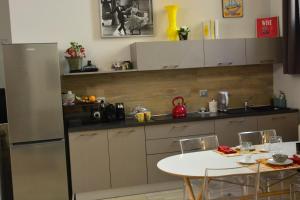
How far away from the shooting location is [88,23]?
15.5ft

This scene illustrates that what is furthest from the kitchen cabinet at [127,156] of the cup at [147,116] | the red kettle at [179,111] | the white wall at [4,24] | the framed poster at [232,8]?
the framed poster at [232,8]

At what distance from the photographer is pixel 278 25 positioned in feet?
16.7

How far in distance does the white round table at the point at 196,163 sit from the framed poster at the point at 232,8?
2.42 m

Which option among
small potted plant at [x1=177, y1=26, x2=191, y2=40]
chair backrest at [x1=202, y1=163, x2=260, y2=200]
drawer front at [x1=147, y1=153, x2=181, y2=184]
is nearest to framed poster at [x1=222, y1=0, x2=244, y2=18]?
small potted plant at [x1=177, y1=26, x2=191, y2=40]

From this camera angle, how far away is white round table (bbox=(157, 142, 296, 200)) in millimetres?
2752

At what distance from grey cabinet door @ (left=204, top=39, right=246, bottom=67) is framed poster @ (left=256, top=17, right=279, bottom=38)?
463 millimetres

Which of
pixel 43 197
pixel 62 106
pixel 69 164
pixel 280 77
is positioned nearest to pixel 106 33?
pixel 62 106

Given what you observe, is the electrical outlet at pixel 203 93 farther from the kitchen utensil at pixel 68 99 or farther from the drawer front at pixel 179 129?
the kitchen utensil at pixel 68 99

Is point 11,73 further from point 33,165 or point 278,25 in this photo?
point 278,25

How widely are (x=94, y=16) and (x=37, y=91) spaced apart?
1.28 metres

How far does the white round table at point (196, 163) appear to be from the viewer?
2.75m

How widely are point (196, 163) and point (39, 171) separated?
201cm

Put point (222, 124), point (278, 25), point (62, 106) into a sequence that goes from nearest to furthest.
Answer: point (62, 106), point (222, 124), point (278, 25)

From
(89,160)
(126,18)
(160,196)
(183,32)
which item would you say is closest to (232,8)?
(183,32)
